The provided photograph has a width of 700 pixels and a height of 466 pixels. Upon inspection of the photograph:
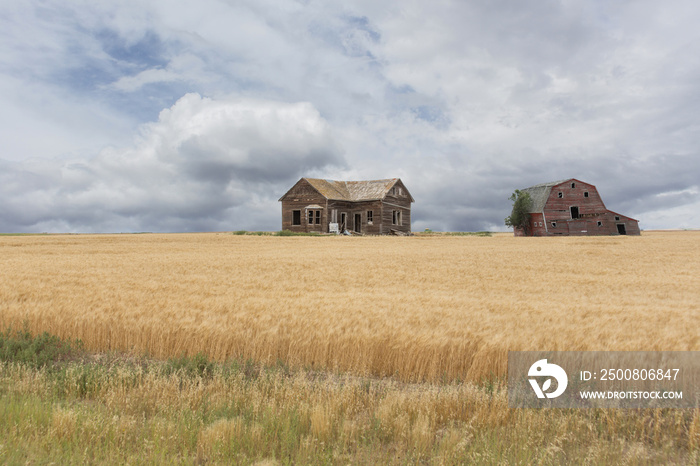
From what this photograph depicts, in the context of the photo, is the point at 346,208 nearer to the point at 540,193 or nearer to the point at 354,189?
the point at 354,189

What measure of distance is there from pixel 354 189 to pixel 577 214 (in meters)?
31.9

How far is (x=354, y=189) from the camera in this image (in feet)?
184

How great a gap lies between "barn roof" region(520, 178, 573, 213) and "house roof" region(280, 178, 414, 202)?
19.3m

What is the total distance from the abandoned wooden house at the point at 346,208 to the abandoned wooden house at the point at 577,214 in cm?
2069

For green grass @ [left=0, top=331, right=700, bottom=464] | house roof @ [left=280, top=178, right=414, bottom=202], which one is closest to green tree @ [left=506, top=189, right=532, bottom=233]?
house roof @ [left=280, top=178, right=414, bottom=202]

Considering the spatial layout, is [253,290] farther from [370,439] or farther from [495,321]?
[370,439]

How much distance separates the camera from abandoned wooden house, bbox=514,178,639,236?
57.6m

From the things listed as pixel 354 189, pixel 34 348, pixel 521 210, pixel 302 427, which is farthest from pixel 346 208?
pixel 302 427

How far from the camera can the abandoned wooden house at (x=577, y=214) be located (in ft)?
189

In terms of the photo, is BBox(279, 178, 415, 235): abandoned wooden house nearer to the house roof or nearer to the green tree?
the house roof

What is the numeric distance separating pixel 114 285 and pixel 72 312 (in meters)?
4.26

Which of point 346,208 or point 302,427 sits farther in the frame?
point 346,208

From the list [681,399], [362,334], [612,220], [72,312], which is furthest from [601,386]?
[612,220]

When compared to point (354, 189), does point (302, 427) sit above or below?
below
